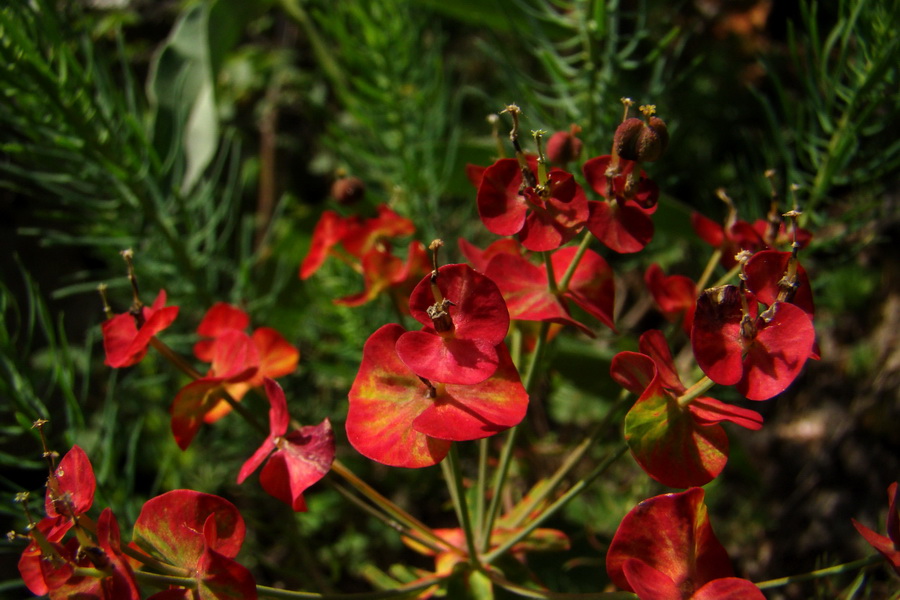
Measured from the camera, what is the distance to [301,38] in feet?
5.63

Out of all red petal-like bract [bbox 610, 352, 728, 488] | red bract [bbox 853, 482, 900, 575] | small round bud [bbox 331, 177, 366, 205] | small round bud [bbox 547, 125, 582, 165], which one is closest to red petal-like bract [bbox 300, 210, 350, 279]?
small round bud [bbox 331, 177, 366, 205]

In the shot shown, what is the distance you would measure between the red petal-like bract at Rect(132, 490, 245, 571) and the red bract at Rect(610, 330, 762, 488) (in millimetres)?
288

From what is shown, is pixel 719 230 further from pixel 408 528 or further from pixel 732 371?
pixel 408 528

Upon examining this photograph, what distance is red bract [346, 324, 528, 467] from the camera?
1.55 ft

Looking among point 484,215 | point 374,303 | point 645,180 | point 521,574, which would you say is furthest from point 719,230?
point 374,303

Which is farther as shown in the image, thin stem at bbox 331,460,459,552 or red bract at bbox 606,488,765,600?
thin stem at bbox 331,460,459,552

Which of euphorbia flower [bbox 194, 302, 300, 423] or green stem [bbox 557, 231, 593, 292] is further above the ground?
green stem [bbox 557, 231, 593, 292]

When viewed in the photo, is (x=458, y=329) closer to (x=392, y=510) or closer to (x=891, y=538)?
(x=392, y=510)

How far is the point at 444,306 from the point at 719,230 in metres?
0.32

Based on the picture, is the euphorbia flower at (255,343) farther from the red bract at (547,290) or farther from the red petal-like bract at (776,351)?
the red petal-like bract at (776,351)

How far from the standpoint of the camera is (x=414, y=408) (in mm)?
518

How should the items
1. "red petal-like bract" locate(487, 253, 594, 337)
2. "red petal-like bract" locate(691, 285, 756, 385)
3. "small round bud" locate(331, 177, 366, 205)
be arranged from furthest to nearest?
1. "small round bud" locate(331, 177, 366, 205)
2. "red petal-like bract" locate(487, 253, 594, 337)
3. "red petal-like bract" locate(691, 285, 756, 385)

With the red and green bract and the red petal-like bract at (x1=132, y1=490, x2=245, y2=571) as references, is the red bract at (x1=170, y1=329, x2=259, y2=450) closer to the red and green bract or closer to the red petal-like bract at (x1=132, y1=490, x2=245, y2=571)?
the red and green bract

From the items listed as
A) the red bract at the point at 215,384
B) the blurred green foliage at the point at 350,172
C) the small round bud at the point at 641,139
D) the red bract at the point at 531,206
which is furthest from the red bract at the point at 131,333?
the small round bud at the point at 641,139
